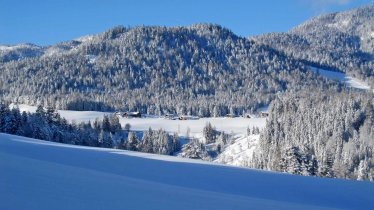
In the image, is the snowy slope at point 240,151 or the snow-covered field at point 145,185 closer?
the snow-covered field at point 145,185

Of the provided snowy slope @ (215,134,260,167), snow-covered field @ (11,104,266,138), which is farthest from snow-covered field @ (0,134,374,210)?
snow-covered field @ (11,104,266,138)

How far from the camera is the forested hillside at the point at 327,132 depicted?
3975 inches

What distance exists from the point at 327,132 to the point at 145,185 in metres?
114

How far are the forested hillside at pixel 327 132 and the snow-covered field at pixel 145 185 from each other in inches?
2745

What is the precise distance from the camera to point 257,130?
149 metres

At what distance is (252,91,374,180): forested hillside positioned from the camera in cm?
10097

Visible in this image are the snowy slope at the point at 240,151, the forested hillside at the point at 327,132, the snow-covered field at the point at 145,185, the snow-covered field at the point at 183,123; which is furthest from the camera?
the snow-covered field at the point at 183,123

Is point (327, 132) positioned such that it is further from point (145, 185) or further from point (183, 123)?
point (145, 185)

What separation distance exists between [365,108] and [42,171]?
425ft

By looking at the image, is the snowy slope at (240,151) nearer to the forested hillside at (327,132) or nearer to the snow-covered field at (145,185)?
the forested hillside at (327,132)

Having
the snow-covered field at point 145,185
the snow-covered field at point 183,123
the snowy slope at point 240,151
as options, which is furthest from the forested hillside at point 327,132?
the snow-covered field at point 145,185

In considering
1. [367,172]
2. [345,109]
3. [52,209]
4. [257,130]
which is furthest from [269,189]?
[257,130]

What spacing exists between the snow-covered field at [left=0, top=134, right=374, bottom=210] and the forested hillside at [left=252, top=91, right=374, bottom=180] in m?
69.7

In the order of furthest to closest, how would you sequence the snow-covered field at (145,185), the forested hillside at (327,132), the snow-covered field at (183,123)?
the snow-covered field at (183,123)
the forested hillside at (327,132)
the snow-covered field at (145,185)
